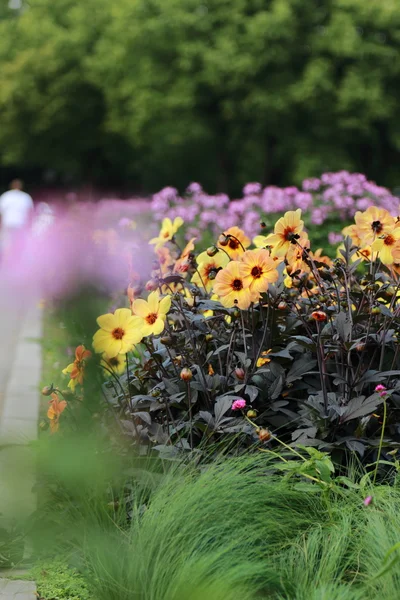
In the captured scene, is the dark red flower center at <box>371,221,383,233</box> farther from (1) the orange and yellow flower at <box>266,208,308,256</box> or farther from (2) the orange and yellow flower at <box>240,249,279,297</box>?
(2) the orange and yellow flower at <box>240,249,279,297</box>

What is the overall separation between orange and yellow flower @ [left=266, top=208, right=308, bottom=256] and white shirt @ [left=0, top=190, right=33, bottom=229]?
42.0ft

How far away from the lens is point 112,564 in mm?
2385

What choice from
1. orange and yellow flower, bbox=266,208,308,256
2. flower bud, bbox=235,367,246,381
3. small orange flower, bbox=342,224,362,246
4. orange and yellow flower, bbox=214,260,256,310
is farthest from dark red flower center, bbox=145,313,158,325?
small orange flower, bbox=342,224,362,246

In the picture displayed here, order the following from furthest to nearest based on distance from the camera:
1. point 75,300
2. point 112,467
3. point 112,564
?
point 112,564
point 112,467
point 75,300

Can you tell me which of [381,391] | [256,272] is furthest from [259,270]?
[381,391]

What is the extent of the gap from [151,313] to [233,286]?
302 millimetres

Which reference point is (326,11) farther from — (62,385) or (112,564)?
(112,564)

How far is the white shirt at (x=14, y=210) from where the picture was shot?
15.9 metres

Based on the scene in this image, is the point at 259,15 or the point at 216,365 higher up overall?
the point at 259,15

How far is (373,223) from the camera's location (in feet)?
11.8

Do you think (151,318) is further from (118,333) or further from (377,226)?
(377,226)

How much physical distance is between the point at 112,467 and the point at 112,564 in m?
0.92

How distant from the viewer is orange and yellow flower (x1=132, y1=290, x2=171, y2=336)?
10.6 feet

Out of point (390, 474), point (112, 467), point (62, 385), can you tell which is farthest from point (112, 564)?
point (62, 385)
